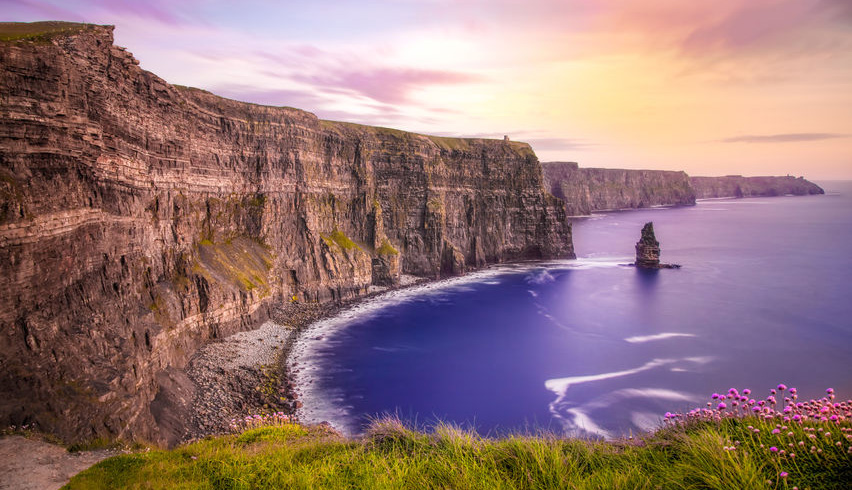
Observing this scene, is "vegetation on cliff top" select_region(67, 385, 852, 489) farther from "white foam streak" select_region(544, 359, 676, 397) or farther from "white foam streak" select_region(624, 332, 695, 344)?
"white foam streak" select_region(624, 332, 695, 344)

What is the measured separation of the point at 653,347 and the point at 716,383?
30.3ft

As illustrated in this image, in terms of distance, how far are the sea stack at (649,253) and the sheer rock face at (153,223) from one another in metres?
36.1

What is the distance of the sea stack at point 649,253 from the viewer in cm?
8494

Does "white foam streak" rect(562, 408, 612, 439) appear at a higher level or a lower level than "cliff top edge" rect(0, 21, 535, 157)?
lower

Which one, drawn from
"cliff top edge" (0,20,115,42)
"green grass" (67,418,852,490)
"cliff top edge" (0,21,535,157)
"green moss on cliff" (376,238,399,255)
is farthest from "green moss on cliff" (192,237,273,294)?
"green grass" (67,418,852,490)

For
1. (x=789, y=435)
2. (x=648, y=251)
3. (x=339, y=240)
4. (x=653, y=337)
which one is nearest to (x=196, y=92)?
(x=339, y=240)

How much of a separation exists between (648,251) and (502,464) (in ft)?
284

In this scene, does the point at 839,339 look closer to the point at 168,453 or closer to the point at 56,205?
the point at 168,453

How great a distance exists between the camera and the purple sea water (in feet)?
113

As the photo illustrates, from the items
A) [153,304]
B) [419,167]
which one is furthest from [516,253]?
[153,304]

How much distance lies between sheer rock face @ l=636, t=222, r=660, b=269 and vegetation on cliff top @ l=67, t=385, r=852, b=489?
82.7 m

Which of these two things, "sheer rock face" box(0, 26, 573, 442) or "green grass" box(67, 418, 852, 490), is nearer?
"green grass" box(67, 418, 852, 490)

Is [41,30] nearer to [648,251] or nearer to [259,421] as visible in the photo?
[259,421]

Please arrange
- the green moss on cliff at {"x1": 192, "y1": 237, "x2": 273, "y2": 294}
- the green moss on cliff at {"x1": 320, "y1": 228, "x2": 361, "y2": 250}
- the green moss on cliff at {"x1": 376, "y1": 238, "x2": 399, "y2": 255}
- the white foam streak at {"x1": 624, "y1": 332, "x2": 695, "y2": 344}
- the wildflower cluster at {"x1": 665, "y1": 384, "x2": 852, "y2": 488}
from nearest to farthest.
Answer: the wildflower cluster at {"x1": 665, "y1": 384, "x2": 852, "y2": 488}
the green moss on cliff at {"x1": 192, "y1": 237, "x2": 273, "y2": 294}
the white foam streak at {"x1": 624, "y1": 332, "x2": 695, "y2": 344}
the green moss on cliff at {"x1": 320, "y1": 228, "x2": 361, "y2": 250}
the green moss on cliff at {"x1": 376, "y1": 238, "x2": 399, "y2": 255}
